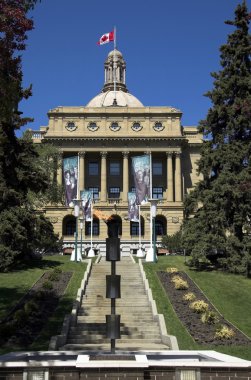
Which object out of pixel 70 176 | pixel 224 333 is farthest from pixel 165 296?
pixel 70 176

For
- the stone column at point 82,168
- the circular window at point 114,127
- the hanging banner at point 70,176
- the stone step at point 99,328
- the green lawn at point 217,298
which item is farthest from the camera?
the circular window at point 114,127

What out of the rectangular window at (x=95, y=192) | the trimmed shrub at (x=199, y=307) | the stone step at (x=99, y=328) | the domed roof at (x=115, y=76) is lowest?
the stone step at (x=99, y=328)

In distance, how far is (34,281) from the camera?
27.4 meters

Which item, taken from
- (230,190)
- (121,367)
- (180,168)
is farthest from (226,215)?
(180,168)

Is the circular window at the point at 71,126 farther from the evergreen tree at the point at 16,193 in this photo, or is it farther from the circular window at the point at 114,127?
the evergreen tree at the point at 16,193

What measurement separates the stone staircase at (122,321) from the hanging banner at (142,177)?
43.3 ft

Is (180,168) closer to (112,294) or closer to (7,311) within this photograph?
(7,311)

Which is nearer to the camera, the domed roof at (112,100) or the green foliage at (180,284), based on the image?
the green foliage at (180,284)

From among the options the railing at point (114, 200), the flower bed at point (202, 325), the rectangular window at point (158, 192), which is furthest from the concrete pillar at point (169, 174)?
the flower bed at point (202, 325)

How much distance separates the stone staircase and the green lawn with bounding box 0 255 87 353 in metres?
0.70

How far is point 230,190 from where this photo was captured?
1230 inches

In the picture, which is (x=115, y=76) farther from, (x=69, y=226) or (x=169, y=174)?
(x=69, y=226)

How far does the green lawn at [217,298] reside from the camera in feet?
60.1

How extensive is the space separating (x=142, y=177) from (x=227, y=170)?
33.3 feet
